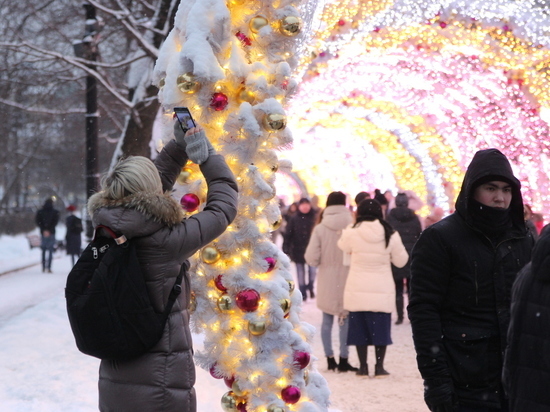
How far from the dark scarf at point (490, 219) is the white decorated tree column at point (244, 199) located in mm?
1298

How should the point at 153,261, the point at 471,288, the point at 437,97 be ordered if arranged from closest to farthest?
the point at 153,261, the point at 471,288, the point at 437,97

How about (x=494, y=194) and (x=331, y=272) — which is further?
(x=331, y=272)

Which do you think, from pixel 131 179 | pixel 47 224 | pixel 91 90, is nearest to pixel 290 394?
pixel 131 179

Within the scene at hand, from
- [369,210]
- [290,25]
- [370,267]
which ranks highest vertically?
[290,25]

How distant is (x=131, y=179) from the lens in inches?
148

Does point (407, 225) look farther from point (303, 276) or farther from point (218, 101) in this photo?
point (218, 101)

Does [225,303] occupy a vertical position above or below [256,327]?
above

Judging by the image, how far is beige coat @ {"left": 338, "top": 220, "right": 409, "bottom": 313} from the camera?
9.24m

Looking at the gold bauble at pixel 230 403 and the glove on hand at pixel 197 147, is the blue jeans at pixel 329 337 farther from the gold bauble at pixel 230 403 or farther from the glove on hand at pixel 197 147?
the glove on hand at pixel 197 147

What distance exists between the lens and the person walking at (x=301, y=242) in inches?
637

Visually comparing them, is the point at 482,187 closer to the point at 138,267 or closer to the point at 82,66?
the point at 138,267

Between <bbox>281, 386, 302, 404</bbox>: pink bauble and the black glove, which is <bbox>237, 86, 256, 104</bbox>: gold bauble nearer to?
<bbox>281, 386, 302, 404</bbox>: pink bauble

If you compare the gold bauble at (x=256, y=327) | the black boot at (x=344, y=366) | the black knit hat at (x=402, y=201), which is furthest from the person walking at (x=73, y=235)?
the gold bauble at (x=256, y=327)

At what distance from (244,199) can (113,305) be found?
1549 mm
